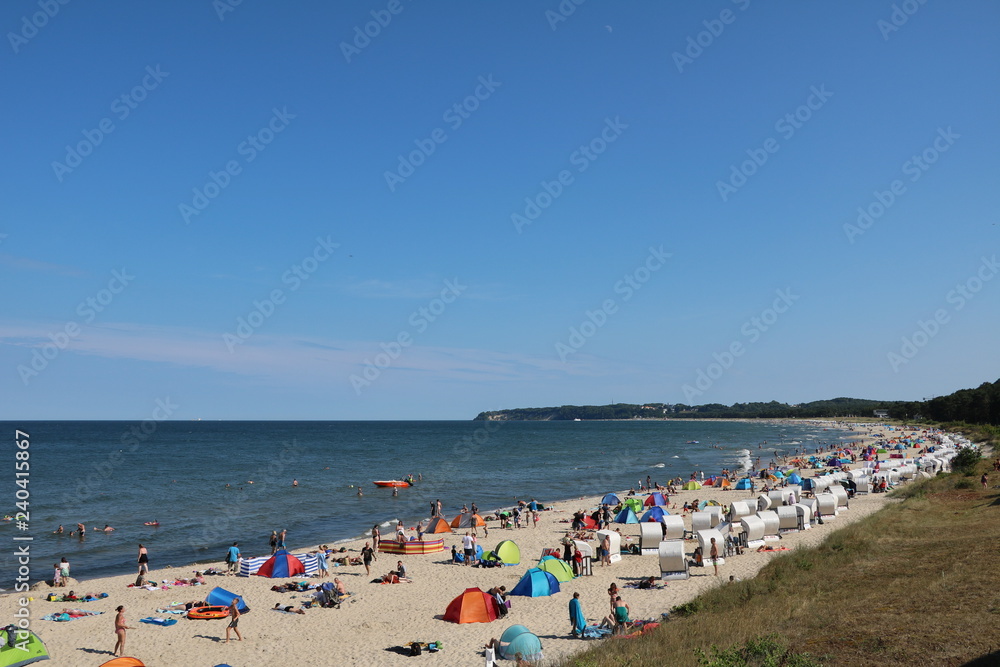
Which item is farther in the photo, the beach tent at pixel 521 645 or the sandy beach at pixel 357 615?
the sandy beach at pixel 357 615

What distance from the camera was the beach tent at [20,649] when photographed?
14.8 meters

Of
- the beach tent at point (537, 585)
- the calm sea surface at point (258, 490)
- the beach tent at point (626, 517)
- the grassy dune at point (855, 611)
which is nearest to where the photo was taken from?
the grassy dune at point (855, 611)

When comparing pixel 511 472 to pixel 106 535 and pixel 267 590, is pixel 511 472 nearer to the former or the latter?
pixel 106 535

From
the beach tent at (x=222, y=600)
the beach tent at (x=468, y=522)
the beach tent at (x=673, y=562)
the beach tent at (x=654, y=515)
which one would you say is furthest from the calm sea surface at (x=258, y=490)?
the beach tent at (x=673, y=562)

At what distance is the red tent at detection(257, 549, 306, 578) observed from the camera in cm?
2306

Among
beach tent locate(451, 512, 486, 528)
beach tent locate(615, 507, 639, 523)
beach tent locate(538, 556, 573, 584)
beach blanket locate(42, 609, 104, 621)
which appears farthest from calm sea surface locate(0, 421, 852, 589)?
beach tent locate(538, 556, 573, 584)

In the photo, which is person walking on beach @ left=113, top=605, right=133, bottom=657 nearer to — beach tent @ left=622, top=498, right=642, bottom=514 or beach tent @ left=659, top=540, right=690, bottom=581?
beach tent @ left=659, top=540, right=690, bottom=581

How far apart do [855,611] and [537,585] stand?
930 centimetres

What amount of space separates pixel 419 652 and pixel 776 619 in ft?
25.0

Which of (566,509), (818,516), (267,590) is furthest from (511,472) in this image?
(267,590)

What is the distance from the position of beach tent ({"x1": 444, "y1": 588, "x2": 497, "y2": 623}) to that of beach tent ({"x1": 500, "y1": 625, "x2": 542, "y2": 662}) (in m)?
3.08

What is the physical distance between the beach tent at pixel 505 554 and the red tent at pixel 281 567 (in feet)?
21.2

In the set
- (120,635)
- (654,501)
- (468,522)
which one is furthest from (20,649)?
(654,501)
